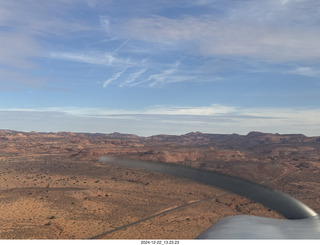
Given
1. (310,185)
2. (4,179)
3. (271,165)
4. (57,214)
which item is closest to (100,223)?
(57,214)

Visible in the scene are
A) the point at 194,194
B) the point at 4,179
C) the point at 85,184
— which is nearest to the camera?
the point at 194,194

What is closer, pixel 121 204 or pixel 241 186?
pixel 121 204

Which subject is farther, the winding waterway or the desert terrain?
the desert terrain

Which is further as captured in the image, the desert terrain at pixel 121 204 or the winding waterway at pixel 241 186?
the desert terrain at pixel 121 204

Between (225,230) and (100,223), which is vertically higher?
(225,230)

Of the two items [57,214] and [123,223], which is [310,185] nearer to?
[123,223]

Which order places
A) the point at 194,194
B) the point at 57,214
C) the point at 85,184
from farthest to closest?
the point at 85,184 < the point at 194,194 < the point at 57,214

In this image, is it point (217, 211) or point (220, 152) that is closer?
point (217, 211)

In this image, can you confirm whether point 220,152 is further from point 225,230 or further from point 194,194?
point 225,230

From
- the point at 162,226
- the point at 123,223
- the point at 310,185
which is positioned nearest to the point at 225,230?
the point at 162,226
